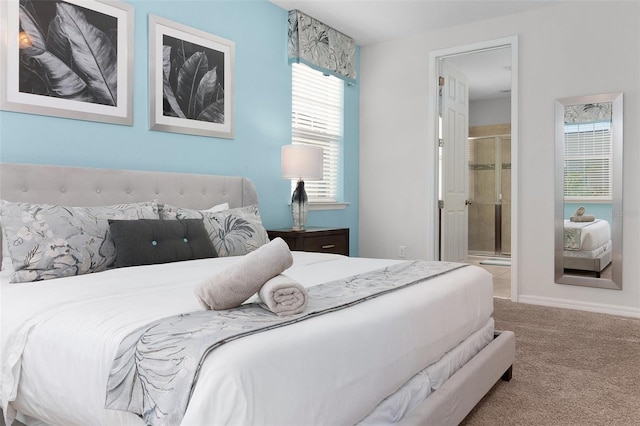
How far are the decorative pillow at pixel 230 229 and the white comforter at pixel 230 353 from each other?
2.63 ft

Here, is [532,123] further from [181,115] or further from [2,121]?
[2,121]

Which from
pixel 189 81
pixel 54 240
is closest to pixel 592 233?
pixel 189 81

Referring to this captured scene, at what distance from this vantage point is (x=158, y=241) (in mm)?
2365

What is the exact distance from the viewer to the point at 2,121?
2432 millimetres

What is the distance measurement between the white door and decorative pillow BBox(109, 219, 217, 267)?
10.1 ft

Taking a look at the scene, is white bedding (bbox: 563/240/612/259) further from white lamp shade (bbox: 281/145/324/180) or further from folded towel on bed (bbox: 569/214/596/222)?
white lamp shade (bbox: 281/145/324/180)

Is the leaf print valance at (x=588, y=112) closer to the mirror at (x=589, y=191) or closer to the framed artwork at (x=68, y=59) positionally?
the mirror at (x=589, y=191)

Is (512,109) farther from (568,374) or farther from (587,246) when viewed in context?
(568,374)

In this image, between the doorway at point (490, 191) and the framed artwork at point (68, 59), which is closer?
the framed artwork at point (68, 59)

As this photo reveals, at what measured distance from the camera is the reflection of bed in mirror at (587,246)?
395 cm

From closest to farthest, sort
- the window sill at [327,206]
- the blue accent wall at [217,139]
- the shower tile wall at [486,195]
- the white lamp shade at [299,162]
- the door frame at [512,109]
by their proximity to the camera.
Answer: the blue accent wall at [217,139] < the white lamp shade at [299,162] < the door frame at [512,109] < the window sill at [327,206] < the shower tile wall at [486,195]

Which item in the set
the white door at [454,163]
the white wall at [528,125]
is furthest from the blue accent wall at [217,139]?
the white door at [454,163]

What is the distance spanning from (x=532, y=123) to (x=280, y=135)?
2246 mm

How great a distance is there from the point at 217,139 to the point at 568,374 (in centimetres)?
274
